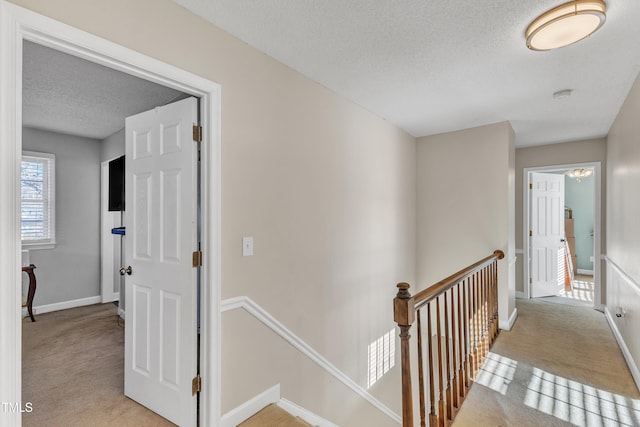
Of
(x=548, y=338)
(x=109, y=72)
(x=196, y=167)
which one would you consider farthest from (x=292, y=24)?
(x=548, y=338)

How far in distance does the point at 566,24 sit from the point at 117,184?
170 inches

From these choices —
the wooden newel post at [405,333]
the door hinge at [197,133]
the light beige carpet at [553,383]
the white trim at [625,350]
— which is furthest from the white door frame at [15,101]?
the white trim at [625,350]

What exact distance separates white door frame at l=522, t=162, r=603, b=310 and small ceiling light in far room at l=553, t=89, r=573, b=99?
227 centimetres

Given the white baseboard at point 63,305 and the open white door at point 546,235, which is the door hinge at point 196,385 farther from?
the open white door at point 546,235

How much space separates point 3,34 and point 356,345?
3137 millimetres

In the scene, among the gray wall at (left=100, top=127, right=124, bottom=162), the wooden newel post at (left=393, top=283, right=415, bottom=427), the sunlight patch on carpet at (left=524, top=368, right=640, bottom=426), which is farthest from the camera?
the gray wall at (left=100, top=127, right=124, bottom=162)

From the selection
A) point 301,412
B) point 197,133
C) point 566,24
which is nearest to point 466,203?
point 566,24

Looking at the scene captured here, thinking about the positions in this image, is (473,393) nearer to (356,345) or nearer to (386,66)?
(356,345)

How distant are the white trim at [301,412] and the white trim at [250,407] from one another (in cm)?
7

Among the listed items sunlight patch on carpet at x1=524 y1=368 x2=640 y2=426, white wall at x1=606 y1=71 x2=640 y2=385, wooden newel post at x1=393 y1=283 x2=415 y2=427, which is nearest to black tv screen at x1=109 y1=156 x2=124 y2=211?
wooden newel post at x1=393 y1=283 x2=415 y2=427

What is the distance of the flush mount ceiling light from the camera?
1559 mm

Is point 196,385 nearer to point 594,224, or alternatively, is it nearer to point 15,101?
point 15,101

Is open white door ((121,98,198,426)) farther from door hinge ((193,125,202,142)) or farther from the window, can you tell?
the window

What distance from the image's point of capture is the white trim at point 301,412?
7.06 feet
